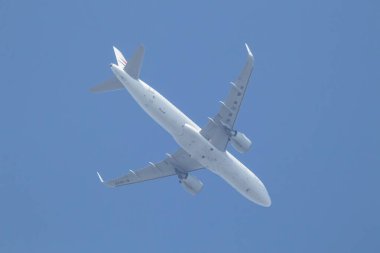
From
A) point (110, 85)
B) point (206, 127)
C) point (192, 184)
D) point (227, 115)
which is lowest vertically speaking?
point (192, 184)

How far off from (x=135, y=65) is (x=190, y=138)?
845cm

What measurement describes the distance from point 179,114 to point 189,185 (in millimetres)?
9841

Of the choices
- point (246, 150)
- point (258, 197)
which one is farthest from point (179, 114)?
point (258, 197)

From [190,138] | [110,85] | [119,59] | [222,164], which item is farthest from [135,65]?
[222,164]

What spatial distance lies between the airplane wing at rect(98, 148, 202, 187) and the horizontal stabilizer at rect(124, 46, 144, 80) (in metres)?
11.2

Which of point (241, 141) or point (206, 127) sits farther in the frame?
point (206, 127)

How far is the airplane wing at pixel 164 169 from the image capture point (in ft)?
232

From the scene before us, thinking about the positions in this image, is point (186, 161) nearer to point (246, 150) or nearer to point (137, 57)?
point (246, 150)

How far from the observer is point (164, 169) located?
236ft

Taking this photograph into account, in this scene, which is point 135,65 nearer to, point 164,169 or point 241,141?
point 241,141

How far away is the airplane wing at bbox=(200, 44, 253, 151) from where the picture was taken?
59.4m

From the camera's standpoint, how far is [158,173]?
7212 centimetres

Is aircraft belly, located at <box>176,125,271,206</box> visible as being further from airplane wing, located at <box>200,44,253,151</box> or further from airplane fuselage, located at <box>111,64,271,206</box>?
airplane wing, located at <box>200,44,253,151</box>

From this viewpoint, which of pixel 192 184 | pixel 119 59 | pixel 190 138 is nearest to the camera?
pixel 190 138
